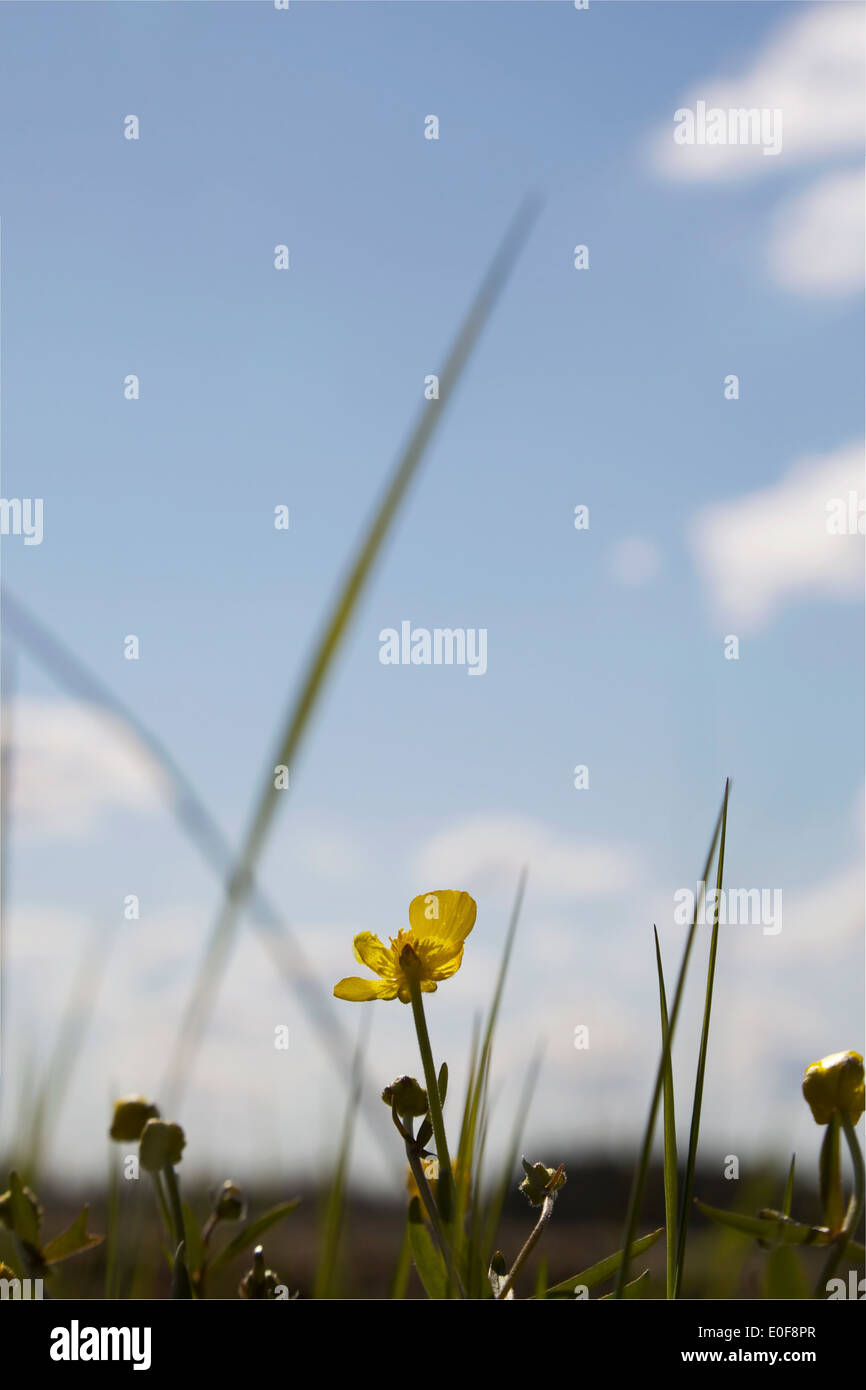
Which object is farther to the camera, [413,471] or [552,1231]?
[552,1231]

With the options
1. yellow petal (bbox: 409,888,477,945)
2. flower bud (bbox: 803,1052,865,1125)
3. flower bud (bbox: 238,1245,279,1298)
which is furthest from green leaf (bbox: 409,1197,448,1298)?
flower bud (bbox: 803,1052,865,1125)

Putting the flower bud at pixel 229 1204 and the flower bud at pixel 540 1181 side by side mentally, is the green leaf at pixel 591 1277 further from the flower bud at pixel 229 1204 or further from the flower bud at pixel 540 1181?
the flower bud at pixel 229 1204

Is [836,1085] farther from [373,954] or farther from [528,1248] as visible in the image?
[373,954]

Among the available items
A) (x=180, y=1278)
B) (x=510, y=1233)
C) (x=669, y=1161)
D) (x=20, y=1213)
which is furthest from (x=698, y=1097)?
(x=510, y=1233)
